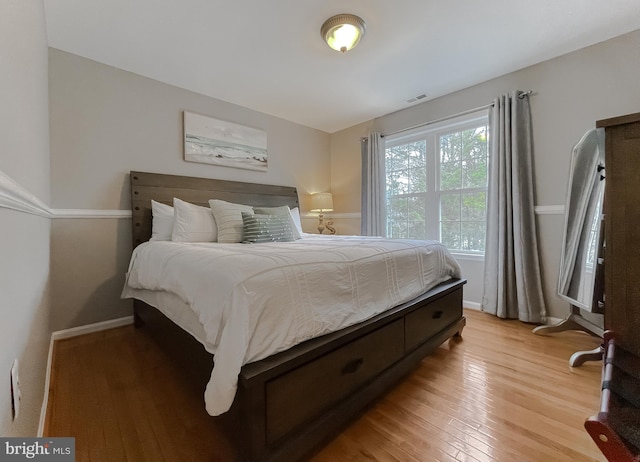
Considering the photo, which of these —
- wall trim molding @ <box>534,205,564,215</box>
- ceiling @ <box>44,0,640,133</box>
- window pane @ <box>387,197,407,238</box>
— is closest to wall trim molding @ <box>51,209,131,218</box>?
ceiling @ <box>44,0,640,133</box>

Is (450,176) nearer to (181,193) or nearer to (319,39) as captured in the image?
(319,39)

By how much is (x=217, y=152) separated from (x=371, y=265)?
7.79 feet

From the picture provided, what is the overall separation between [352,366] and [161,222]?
6.68 feet

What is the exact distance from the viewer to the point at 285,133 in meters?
3.67

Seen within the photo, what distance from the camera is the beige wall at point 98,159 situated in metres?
2.16

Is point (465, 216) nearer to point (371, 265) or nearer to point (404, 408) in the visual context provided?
point (371, 265)

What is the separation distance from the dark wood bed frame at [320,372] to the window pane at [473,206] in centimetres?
115

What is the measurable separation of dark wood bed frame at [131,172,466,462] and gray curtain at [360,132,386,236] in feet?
5.16

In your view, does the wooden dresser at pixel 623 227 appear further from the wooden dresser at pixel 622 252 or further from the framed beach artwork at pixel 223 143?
the framed beach artwork at pixel 223 143

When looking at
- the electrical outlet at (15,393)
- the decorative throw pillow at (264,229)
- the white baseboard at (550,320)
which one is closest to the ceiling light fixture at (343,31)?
the decorative throw pillow at (264,229)

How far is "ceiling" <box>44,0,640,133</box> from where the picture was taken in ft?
5.84

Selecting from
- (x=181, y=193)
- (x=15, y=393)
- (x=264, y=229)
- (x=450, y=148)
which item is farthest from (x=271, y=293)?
(x=450, y=148)

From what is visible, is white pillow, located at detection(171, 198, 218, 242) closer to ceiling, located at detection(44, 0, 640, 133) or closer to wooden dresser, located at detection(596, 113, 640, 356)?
ceiling, located at detection(44, 0, 640, 133)

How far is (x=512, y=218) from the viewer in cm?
251
